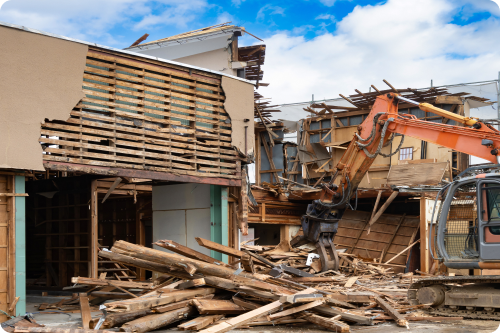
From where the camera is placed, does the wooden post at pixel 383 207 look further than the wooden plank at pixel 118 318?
Yes

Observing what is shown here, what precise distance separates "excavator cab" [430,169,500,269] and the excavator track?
24 cm

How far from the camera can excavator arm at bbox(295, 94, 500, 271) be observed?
1138cm

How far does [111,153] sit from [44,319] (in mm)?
3779

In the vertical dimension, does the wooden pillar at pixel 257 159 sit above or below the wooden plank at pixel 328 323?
above

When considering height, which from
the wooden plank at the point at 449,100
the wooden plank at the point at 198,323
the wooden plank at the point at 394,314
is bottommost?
the wooden plank at the point at 394,314

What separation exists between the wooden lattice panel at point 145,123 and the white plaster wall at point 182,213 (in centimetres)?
130

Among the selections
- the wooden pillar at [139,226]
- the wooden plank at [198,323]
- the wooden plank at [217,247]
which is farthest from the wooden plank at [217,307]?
the wooden pillar at [139,226]

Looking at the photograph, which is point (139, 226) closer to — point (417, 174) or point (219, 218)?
point (219, 218)

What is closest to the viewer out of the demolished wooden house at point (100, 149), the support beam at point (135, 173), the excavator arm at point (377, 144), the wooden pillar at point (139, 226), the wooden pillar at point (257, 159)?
the demolished wooden house at point (100, 149)

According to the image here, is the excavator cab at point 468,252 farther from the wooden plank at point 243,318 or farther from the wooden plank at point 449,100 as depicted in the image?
the wooden plank at point 449,100

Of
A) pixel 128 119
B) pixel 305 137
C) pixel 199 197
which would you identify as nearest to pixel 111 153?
pixel 128 119

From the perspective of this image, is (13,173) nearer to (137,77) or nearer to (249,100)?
(137,77)

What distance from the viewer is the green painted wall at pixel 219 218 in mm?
14420

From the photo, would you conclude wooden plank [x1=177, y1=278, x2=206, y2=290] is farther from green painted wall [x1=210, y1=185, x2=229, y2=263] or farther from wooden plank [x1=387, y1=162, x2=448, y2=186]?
wooden plank [x1=387, y1=162, x2=448, y2=186]
